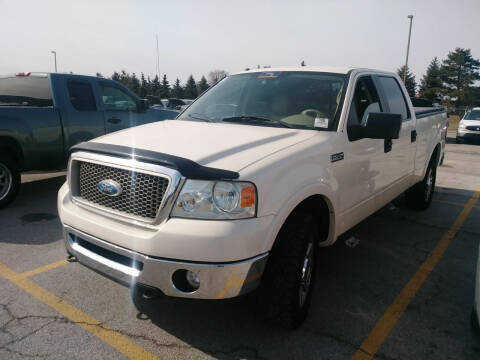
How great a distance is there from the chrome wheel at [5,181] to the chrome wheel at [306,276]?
14.5ft

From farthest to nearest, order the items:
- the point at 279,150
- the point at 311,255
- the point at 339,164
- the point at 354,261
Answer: the point at 354,261
the point at 339,164
the point at 311,255
the point at 279,150

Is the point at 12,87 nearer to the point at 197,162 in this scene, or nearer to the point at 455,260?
the point at 197,162

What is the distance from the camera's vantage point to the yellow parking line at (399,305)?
2.67 m

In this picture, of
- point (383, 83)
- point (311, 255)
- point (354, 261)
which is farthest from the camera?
point (383, 83)

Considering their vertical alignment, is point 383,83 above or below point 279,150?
above

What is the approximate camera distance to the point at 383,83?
14.3ft

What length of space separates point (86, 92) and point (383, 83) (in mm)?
4630

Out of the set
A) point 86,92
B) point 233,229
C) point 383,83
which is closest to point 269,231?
point 233,229

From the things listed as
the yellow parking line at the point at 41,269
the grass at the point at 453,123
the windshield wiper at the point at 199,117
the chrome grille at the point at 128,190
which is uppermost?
the windshield wiper at the point at 199,117

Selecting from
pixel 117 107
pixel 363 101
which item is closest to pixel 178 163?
pixel 363 101

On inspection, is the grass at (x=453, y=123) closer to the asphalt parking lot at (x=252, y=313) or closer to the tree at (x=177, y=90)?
the asphalt parking lot at (x=252, y=313)

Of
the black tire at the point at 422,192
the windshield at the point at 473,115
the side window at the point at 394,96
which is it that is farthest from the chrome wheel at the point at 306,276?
the windshield at the point at 473,115

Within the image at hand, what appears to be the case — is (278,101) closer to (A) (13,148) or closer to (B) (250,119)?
(B) (250,119)

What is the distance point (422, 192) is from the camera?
19.1 ft
